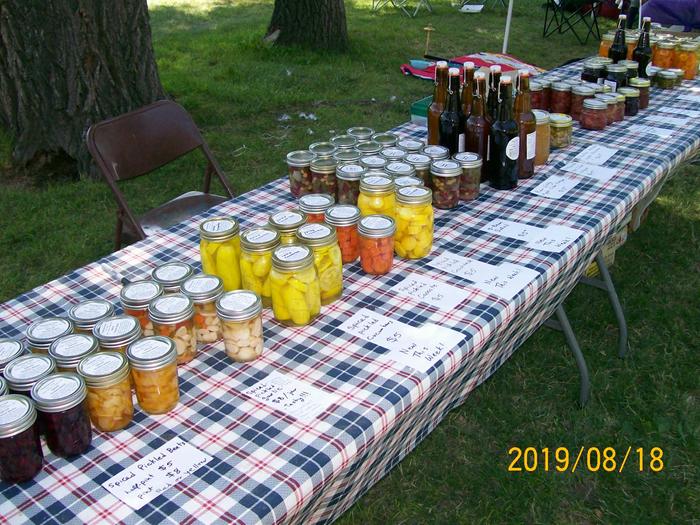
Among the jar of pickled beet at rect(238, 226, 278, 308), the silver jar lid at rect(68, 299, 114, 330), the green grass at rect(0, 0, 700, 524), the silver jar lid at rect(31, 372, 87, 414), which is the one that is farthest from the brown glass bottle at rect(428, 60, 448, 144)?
the silver jar lid at rect(31, 372, 87, 414)

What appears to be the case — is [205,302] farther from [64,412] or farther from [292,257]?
[64,412]

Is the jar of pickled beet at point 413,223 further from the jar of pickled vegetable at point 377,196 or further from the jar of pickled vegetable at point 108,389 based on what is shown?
the jar of pickled vegetable at point 108,389

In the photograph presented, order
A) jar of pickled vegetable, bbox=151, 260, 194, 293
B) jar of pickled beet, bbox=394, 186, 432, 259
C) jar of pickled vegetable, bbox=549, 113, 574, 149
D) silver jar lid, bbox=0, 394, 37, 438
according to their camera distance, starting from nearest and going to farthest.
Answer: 1. silver jar lid, bbox=0, 394, 37, 438
2. jar of pickled vegetable, bbox=151, 260, 194, 293
3. jar of pickled beet, bbox=394, 186, 432, 259
4. jar of pickled vegetable, bbox=549, 113, 574, 149

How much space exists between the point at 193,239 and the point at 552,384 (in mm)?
1738

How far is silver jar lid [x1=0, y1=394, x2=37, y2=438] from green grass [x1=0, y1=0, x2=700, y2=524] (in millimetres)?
1540

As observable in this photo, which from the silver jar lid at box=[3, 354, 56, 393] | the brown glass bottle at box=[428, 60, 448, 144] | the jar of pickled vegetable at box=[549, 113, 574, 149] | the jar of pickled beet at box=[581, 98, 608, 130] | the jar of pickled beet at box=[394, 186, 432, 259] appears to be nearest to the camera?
the silver jar lid at box=[3, 354, 56, 393]

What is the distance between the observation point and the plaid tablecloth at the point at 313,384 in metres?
1.22

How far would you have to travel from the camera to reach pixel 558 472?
2.56 metres

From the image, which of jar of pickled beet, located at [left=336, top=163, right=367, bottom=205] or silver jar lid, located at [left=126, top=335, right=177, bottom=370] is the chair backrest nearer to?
jar of pickled beet, located at [left=336, top=163, right=367, bottom=205]

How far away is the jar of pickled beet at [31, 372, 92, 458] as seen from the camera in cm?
121

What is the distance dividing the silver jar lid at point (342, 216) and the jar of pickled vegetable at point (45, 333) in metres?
0.71

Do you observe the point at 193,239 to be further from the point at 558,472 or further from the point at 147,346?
the point at 558,472

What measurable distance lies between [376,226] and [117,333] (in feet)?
2.43

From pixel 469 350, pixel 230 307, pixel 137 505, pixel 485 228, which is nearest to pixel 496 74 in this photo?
pixel 485 228
